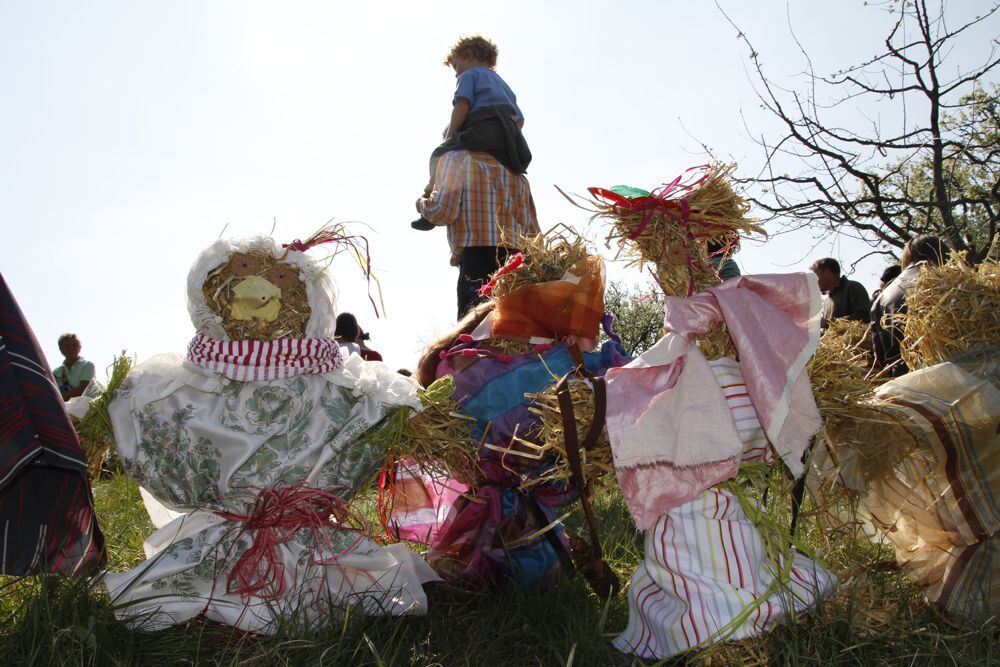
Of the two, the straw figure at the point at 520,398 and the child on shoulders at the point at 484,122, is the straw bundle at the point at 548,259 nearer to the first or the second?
the straw figure at the point at 520,398

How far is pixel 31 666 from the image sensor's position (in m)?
2.08

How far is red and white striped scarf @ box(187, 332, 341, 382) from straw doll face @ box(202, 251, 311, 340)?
53mm

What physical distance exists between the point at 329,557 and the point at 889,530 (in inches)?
80.2

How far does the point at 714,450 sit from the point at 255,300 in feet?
5.26

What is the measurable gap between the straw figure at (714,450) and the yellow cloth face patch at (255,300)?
3.91 ft

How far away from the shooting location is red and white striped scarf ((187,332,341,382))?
2.79 meters

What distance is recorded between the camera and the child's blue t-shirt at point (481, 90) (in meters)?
4.81

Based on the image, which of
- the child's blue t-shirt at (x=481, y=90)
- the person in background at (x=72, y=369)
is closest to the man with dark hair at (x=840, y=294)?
the child's blue t-shirt at (x=481, y=90)

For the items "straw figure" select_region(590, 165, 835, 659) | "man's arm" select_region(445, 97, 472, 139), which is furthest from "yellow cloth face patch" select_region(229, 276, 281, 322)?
"man's arm" select_region(445, 97, 472, 139)

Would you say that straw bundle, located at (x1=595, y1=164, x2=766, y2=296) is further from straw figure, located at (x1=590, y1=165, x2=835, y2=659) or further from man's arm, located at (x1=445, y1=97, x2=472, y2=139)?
man's arm, located at (x1=445, y1=97, x2=472, y2=139)

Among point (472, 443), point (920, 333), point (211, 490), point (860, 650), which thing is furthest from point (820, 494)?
point (211, 490)

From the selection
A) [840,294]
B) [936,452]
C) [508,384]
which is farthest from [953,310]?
[840,294]

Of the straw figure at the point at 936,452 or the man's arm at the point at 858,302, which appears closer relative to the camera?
the straw figure at the point at 936,452

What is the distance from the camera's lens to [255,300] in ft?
9.22
